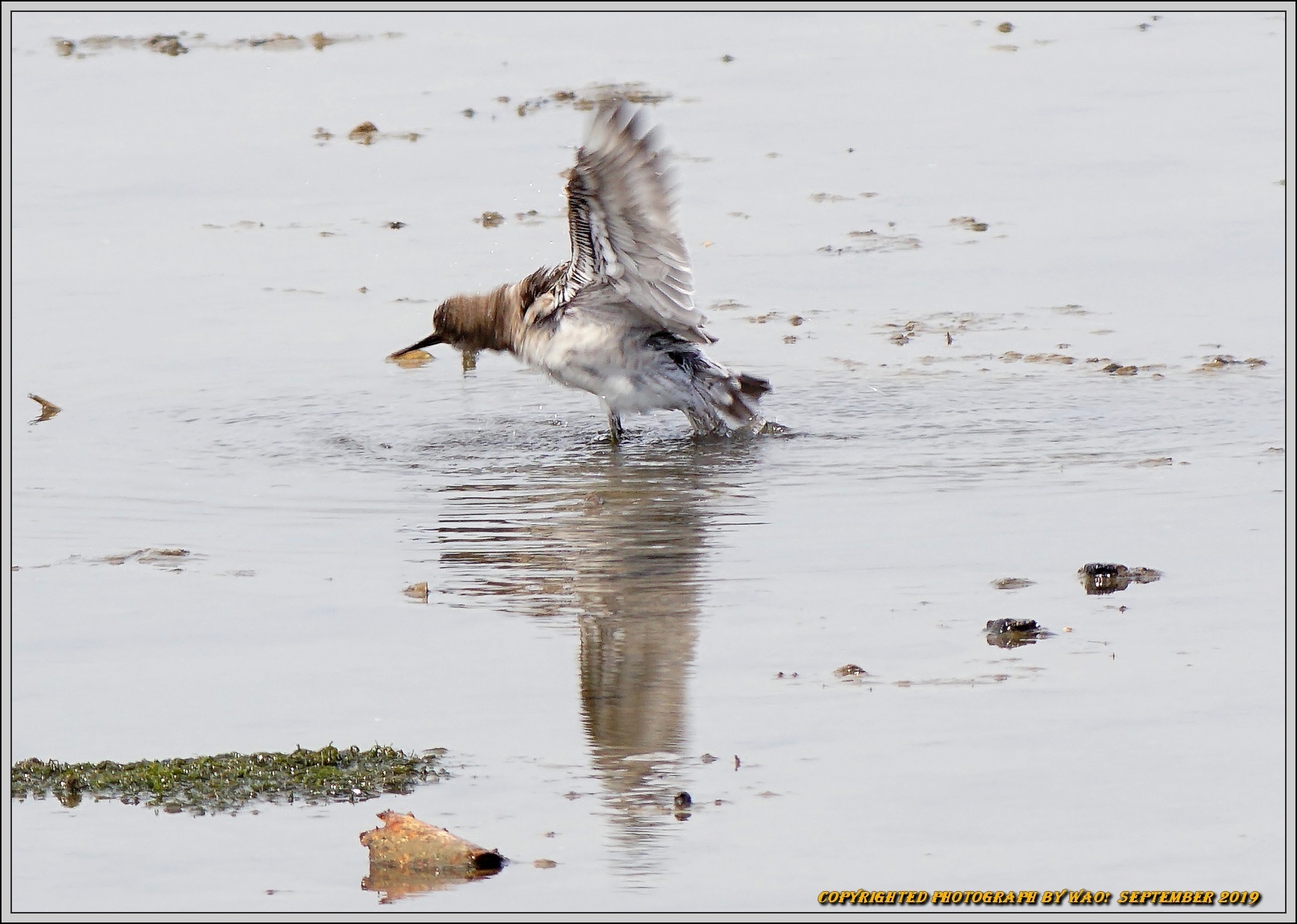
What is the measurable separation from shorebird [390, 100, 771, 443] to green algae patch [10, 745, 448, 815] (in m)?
3.45

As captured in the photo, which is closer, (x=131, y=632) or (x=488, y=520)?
(x=131, y=632)

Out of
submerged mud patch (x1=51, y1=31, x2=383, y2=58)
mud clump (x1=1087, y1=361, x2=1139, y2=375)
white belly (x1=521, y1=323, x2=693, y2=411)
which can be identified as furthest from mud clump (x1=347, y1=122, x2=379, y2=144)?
mud clump (x1=1087, y1=361, x2=1139, y2=375)

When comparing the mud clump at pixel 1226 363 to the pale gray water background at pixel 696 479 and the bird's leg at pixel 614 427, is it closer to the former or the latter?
the pale gray water background at pixel 696 479

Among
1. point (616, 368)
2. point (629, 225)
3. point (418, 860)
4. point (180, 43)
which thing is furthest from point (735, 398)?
point (180, 43)

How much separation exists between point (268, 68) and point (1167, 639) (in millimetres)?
11932

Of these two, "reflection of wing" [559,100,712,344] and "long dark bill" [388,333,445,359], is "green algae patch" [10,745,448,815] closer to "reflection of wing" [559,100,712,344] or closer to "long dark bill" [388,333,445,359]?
"reflection of wing" [559,100,712,344]

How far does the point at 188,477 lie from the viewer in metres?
8.53

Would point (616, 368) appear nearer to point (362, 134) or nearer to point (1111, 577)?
point (1111, 577)

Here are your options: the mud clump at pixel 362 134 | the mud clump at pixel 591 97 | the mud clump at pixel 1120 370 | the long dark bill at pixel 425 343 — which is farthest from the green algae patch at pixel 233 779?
the mud clump at pixel 591 97

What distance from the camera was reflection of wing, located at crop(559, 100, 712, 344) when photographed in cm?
826

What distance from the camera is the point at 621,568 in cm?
717

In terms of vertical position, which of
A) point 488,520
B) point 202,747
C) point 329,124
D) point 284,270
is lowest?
point 202,747

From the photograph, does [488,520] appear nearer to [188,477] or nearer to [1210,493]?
[188,477]

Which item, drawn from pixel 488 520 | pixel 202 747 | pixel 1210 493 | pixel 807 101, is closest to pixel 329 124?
pixel 807 101
